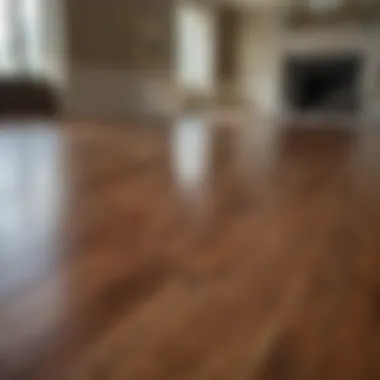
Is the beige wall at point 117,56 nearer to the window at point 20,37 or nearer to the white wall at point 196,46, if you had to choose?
the window at point 20,37

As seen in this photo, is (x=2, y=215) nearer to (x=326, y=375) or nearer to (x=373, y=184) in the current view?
(x=326, y=375)

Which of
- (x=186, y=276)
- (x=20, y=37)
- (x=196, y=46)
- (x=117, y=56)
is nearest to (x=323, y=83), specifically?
(x=196, y=46)

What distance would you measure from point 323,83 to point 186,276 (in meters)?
6.57

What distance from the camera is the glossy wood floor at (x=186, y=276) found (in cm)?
30

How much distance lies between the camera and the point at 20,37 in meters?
3.67

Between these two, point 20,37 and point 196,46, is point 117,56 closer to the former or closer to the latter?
point 20,37

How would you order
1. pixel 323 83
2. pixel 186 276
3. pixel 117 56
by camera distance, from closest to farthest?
pixel 186 276 < pixel 117 56 < pixel 323 83

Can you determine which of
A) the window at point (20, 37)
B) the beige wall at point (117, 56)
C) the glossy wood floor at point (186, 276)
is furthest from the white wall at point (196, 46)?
the glossy wood floor at point (186, 276)

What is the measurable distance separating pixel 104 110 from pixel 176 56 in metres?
1.45

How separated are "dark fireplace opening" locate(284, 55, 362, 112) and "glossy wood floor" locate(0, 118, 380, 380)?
5592 mm

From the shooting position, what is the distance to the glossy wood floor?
304mm

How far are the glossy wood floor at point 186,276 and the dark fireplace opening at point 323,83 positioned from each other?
18.3 ft

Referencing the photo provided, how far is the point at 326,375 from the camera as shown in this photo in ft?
0.95

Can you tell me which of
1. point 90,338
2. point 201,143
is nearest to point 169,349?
point 90,338
